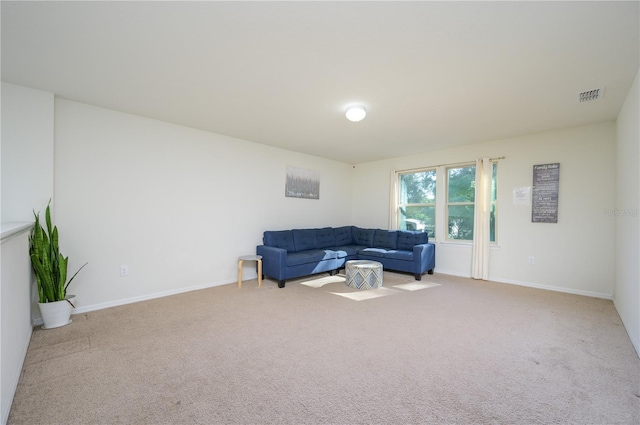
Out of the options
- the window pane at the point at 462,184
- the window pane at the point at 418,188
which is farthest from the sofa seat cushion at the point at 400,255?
the window pane at the point at 462,184

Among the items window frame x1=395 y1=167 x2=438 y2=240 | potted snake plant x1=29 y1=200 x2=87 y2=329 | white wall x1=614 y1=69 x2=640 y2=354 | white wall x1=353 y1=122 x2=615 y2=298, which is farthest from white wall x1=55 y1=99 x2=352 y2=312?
white wall x1=614 y1=69 x2=640 y2=354

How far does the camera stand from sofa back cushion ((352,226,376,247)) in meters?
5.92

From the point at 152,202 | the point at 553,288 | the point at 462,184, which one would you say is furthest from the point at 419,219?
the point at 152,202

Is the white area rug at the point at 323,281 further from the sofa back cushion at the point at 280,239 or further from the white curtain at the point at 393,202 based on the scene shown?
the white curtain at the point at 393,202

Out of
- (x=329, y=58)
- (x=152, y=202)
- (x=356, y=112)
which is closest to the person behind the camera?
(x=329, y=58)

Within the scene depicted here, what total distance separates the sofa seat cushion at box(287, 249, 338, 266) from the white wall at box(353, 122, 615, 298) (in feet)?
7.71

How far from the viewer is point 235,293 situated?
12.8 feet

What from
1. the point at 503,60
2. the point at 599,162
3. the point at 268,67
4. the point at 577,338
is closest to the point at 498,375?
the point at 577,338

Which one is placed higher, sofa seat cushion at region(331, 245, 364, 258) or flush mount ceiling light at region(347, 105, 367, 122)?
flush mount ceiling light at region(347, 105, 367, 122)

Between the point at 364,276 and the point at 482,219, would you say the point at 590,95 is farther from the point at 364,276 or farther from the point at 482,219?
the point at 364,276

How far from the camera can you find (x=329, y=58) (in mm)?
2281

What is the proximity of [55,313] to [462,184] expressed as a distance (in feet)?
19.8

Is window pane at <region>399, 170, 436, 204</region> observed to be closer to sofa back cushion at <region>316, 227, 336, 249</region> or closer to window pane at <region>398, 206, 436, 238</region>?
window pane at <region>398, 206, 436, 238</region>

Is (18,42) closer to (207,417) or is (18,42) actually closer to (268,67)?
(268,67)
